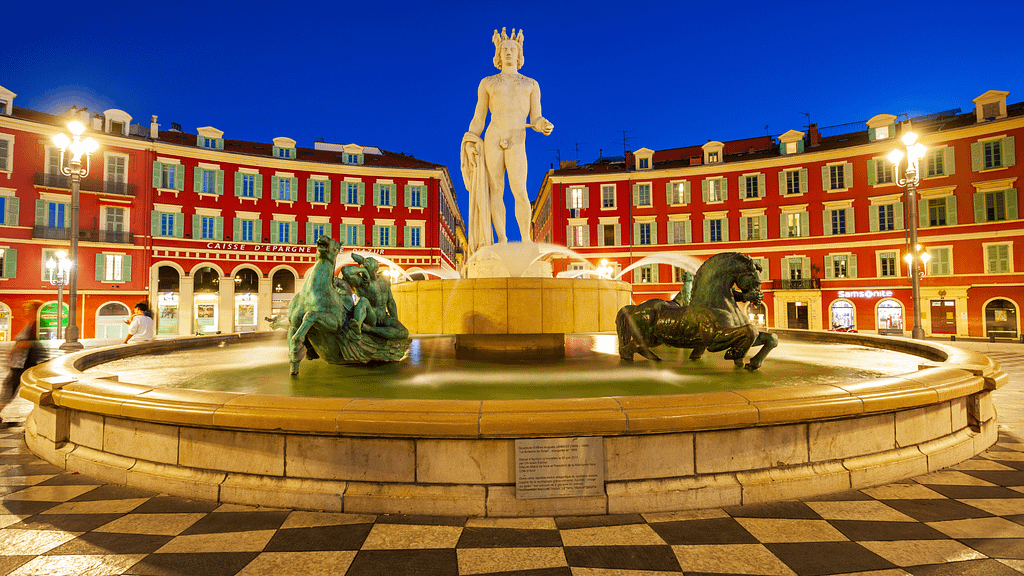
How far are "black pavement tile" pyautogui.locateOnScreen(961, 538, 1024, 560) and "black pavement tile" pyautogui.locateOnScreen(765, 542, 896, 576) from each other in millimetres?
561

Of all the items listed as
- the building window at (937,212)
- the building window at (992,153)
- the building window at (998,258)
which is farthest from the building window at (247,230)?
the building window at (992,153)

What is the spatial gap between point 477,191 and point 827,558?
726 centimetres

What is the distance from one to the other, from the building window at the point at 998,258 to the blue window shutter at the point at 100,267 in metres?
49.6

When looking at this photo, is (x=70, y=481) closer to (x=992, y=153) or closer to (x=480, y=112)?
(x=480, y=112)

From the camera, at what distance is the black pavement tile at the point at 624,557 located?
2.38 m

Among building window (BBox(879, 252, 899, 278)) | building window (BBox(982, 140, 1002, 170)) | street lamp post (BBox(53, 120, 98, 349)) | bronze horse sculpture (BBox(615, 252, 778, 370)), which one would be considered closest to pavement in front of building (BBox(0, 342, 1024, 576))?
bronze horse sculpture (BBox(615, 252, 778, 370))

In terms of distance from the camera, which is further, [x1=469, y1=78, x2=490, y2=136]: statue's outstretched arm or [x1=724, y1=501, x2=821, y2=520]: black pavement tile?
[x1=469, y1=78, x2=490, y2=136]: statue's outstretched arm

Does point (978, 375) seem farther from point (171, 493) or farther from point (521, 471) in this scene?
point (171, 493)

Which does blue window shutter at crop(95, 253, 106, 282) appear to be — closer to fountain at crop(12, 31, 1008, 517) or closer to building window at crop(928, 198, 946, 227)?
fountain at crop(12, 31, 1008, 517)

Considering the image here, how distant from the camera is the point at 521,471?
2.97 meters

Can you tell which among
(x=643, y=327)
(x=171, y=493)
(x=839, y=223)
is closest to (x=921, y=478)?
(x=643, y=327)

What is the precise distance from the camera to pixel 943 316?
28.8 meters

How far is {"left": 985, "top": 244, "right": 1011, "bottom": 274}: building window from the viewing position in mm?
27250

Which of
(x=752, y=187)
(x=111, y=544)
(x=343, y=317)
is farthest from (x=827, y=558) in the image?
(x=752, y=187)
